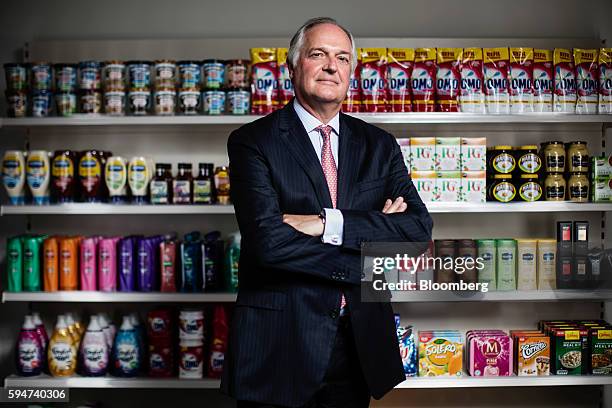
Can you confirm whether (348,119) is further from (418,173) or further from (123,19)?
(123,19)

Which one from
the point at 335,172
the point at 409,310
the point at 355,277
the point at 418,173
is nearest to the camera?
the point at 355,277

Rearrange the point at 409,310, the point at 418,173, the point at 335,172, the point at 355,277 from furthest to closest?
the point at 409,310
the point at 418,173
the point at 335,172
the point at 355,277

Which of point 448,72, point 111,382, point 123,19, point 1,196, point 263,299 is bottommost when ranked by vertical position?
point 111,382

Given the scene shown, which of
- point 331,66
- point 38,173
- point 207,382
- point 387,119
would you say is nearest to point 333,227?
point 331,66

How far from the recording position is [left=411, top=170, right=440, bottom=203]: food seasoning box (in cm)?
336

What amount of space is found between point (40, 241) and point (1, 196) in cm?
53

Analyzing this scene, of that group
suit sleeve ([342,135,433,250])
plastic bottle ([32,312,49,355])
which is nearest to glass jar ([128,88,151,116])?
plastic bottle ([32,312,49,355])

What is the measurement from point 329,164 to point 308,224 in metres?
0.23

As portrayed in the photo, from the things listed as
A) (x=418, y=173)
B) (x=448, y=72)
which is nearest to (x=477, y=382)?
(x=418, y=173)

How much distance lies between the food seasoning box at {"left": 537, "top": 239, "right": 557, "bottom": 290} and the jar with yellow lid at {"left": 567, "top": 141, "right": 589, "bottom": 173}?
0.36 m

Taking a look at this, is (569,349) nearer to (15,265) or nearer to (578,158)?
(578,158)

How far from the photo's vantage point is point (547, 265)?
136 inches

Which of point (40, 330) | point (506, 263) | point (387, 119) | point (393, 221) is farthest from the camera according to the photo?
point (40, 330)

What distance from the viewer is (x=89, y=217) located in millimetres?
3818
